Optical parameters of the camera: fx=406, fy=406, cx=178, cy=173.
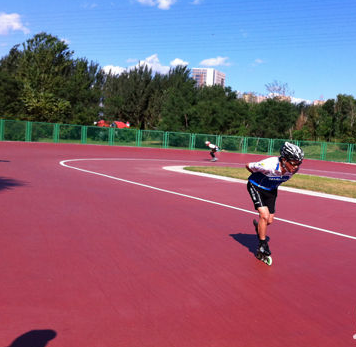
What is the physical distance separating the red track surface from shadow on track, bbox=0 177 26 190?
1.40m

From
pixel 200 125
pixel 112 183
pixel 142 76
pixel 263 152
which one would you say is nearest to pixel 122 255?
pixel 112 183

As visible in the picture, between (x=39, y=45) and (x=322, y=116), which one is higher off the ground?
(x=39, y=45)

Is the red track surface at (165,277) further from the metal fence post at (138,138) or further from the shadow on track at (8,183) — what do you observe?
the metal fence post at (138,138)

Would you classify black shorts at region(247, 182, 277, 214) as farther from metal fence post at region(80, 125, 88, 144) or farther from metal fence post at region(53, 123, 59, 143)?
metal fence post at region(80, 125, 88, 144)

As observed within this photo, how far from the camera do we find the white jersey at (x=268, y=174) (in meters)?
5.81

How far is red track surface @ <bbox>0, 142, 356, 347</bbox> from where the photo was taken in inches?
144

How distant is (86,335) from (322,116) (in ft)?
191

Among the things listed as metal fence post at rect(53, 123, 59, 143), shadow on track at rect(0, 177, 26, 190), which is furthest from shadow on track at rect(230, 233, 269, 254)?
metal fence post at rect(53, 123, 59, 143)

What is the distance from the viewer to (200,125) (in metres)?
50.2

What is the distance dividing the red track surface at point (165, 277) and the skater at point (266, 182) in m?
0.51

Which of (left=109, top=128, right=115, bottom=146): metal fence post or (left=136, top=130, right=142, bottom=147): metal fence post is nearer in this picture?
(left=109, top=128, right=115, bottom=146): metal fence post

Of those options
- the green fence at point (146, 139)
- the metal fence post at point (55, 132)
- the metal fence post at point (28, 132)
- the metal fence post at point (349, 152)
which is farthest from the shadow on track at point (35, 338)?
the metal fence post at point (349, 152)

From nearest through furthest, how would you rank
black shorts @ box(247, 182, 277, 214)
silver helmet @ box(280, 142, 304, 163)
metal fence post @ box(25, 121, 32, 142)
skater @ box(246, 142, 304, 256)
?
silver helmet @ box(280, 142, 304, 163), skater @ box(246, 142, 304, 256), black shorts @ box(247, 182, 277, 214), metal fence post @ box(25, 121, 32, 142)

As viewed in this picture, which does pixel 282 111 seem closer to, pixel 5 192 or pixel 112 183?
pixel 112 183
